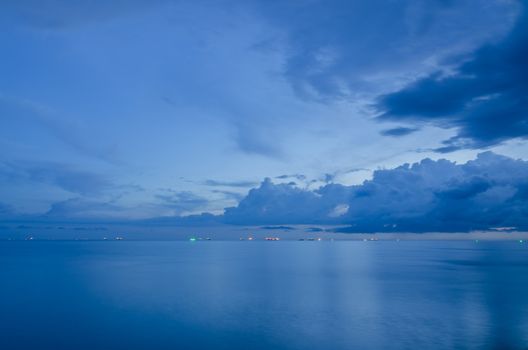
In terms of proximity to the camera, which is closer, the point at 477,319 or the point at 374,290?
the point at 477,319

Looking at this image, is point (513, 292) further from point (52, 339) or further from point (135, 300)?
point (52, 339)

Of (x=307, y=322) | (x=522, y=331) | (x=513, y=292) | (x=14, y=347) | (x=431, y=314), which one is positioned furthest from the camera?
(x=513, y=292)

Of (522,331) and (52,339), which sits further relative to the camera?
(522,331)

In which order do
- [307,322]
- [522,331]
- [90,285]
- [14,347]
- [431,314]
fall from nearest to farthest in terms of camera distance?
[14,347] → [522,331] → [307,322] → [431,314] → [90,285]

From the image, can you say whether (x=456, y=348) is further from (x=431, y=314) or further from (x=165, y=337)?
(x=165, y=337)

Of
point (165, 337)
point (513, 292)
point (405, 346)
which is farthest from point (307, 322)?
point (513, 292)

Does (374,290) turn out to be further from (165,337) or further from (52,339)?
(52,339)

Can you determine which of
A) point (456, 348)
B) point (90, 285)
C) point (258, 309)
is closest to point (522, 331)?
point (456, 348)

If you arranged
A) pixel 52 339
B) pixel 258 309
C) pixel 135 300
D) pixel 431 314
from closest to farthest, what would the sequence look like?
pixel 52 339
pixel 431 314
pixel 258 309
pixel 135 300

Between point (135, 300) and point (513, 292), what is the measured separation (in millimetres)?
46721

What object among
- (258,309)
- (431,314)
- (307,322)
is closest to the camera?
(307,322)

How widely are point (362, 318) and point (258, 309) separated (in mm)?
10332

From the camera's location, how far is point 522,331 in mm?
33531

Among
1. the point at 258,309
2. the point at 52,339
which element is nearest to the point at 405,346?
the point at 258,309
